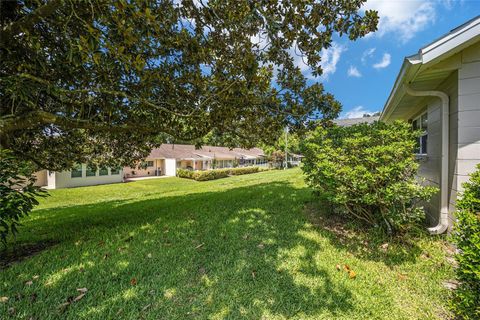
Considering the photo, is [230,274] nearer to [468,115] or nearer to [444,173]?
[444,173]

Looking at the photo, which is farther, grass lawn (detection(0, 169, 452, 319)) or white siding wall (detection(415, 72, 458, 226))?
white siding wall (detection(415, 72, 458, 226))

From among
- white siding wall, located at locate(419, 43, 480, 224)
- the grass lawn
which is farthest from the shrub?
white siding wall, located at locate(419, 43, 480, 224)

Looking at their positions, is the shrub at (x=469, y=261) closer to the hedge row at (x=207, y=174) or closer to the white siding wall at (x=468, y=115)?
the white siding wall at (x=468, y=115)

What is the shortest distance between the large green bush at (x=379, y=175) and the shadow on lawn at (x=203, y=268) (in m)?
0.74

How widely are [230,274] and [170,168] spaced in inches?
1203

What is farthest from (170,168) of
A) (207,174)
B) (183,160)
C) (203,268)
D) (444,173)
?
(444,173)

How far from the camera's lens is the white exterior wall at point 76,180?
69.7 ft

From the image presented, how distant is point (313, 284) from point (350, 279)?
57 centimetres

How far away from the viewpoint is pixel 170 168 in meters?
31.9

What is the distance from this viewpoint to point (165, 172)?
3209 cm

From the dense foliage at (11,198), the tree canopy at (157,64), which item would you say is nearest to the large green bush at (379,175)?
the tree canopy at (157,64)

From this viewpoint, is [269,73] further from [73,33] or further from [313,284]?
[313,284]

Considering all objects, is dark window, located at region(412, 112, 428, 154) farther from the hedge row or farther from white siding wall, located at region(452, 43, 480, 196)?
the hedge row

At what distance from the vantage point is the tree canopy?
3.57m
